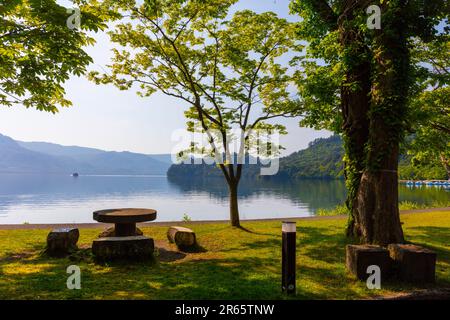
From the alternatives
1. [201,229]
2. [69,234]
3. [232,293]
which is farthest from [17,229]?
[232,293]

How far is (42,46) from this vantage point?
9992 millimetres

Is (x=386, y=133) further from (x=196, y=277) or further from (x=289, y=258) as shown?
(x=196, y=277)

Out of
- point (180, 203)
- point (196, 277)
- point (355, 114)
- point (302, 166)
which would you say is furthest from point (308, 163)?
point (196, 277)

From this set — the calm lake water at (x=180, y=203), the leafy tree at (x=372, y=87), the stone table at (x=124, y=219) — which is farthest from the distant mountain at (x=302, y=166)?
the stone table at (x=124, y=219)

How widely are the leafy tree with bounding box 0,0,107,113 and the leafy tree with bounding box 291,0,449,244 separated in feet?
24.5

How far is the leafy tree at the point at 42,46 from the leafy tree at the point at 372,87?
7.47 m

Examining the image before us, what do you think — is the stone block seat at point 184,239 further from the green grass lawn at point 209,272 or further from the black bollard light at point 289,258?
the black bollard light at point 289,258

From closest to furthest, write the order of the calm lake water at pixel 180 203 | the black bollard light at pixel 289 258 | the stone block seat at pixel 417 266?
the black bollard light at pixel 289 258, the stone block seat at pixel 417 266, the calm lake water at pixel 180 203

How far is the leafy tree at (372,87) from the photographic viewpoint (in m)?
10.1

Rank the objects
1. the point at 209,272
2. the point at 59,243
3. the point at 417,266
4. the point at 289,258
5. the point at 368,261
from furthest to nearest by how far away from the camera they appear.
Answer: the point at 59,243, the point at 209,272, the point at 368,261, the point at 417,266, the point at 289,258

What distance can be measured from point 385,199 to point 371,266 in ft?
9.59

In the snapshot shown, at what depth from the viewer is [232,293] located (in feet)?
22.0

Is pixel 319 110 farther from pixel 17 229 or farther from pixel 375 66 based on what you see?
pixel 17 229

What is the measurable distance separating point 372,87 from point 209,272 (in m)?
7.56
